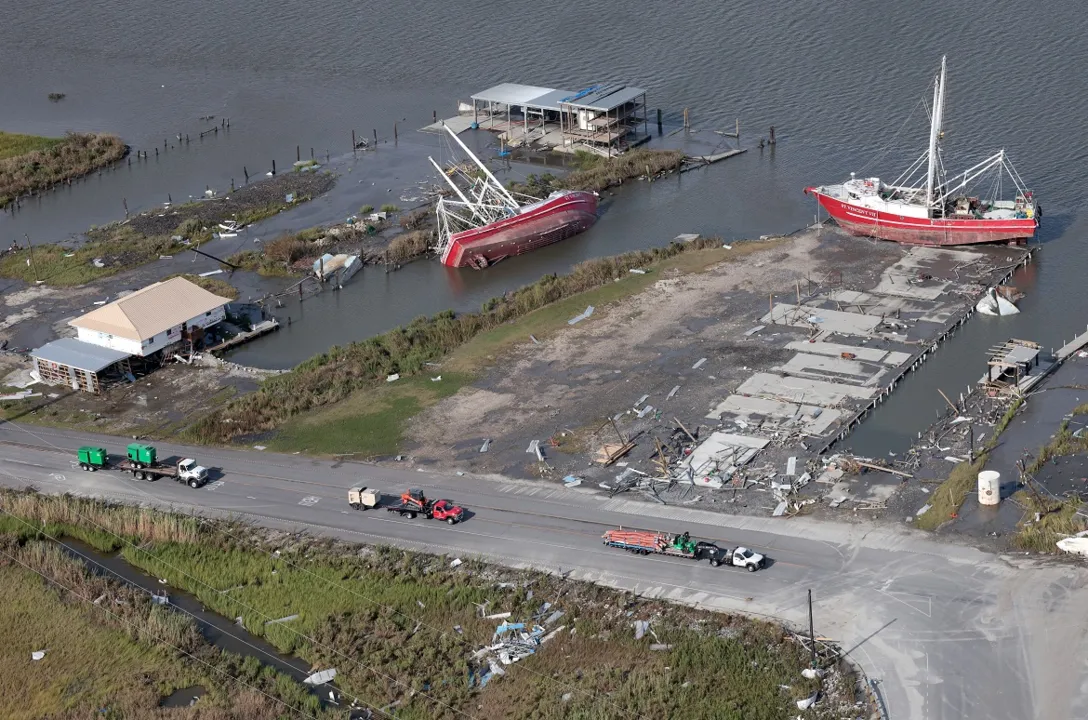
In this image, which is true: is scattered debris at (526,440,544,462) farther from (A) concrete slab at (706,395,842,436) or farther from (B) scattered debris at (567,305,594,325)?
(B) scattered debris at (567,305,594,325)

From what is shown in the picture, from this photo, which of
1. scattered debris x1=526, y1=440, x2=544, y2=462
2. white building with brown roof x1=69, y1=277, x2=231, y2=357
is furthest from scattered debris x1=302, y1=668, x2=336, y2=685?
white building with brown roof x1=69, y1=277, x2=231, y2=357

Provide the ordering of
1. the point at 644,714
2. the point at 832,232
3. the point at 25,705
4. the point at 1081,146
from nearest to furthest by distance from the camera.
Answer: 1. the point at 644,714
2. the point at 25,705
3. the point at 832,232
4. the point at 1081,146

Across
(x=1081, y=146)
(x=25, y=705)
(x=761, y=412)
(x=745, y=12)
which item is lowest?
(x=25, y=705)

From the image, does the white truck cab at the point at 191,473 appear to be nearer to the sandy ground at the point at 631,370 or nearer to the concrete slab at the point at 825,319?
the sandy ground at the point at 631,370

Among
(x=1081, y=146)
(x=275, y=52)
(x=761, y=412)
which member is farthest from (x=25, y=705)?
(x=275, y=52)

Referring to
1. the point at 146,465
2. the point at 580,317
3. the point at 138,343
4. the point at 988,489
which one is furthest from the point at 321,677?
the point at 580,317

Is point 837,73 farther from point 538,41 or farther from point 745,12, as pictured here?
point 538,41

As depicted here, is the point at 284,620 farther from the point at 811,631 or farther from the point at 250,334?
the point at 250,334
